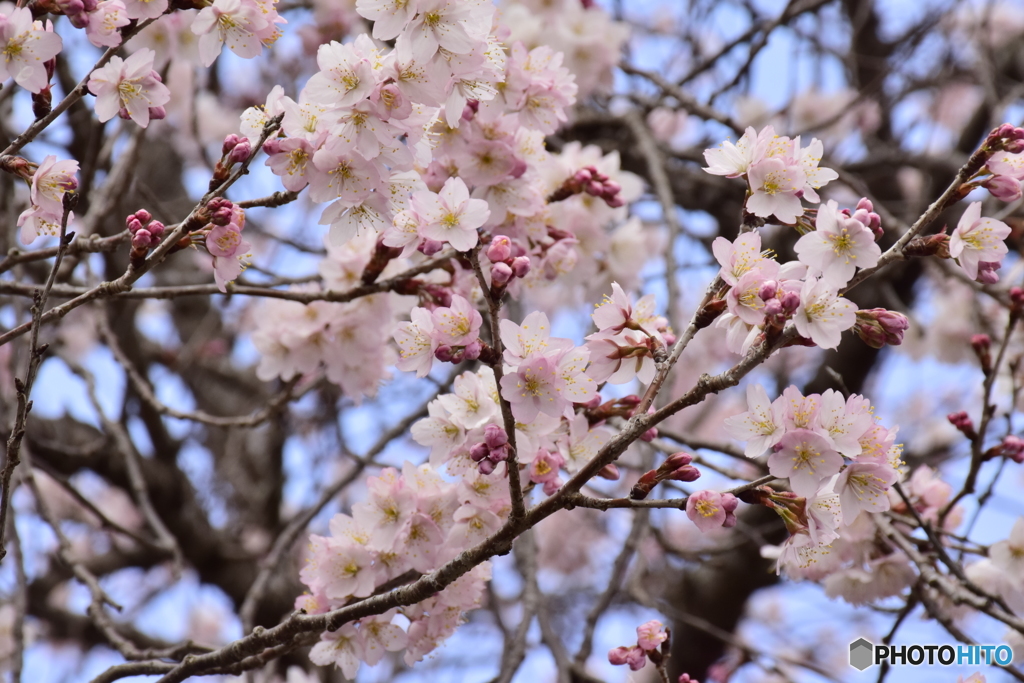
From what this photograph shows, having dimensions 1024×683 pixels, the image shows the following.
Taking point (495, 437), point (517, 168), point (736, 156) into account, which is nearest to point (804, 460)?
point (495, 437)

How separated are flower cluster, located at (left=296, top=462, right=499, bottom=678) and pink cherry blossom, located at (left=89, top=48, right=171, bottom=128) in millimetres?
814

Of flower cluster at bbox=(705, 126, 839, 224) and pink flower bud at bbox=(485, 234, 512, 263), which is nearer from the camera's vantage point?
pink flower bud at bbox=(485, 234, 512, 263)

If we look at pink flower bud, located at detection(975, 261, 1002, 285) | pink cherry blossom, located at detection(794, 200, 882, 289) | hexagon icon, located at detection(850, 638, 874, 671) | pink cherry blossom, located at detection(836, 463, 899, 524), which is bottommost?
pink cherry blossom, located at detection(836, 463, 899, 524)

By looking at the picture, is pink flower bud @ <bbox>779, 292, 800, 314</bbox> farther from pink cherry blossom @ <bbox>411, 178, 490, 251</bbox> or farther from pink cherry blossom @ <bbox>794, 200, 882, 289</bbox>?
pink cherry blossom @ <bbox>411, 178, 490, 251</bbox>

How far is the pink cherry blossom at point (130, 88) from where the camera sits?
1569 mm

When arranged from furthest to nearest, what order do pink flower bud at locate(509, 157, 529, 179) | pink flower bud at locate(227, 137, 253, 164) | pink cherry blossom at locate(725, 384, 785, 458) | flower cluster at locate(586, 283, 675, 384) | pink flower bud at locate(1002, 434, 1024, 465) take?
pink flower bud at locate(1002, 434, 1024, 465), pink flower bud at locate(509, 157, 529, 179), pink flower bud at locate(227, 137, 253, 164), flower cluster at locate(586, 283, 675, 384), pink cherry blossom at locate(725, 384, 785, 458)

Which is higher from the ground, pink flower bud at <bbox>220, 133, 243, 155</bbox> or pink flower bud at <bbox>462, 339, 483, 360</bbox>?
pink flower bud at <bbox>220, 133, 243, 155</bbox>

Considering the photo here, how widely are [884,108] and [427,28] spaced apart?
11.8 feet

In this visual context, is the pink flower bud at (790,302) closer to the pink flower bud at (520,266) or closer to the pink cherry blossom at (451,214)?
the pink flower bud at (520,266)

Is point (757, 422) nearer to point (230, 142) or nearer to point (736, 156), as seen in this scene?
point (736, 156)

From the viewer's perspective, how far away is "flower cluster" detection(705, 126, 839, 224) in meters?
1.43

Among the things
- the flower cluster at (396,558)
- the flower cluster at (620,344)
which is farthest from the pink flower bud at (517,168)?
the flower cluster at (396,558)

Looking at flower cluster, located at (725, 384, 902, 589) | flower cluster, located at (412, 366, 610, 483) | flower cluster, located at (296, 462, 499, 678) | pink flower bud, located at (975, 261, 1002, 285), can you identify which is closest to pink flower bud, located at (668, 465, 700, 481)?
flower cluster, located at (725, 384, 902, 589)

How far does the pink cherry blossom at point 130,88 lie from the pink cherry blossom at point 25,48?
0.38ft
